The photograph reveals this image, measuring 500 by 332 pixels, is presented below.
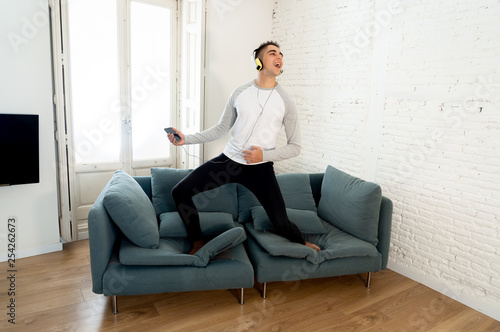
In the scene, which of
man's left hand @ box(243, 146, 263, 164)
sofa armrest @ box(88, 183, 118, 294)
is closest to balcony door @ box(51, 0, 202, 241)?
sofa armrest @ box(88, 183, 118, 294)

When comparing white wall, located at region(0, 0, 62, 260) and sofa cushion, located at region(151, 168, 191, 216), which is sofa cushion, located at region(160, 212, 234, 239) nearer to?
sofa cushion, located at region(151, 168, 191, 216)

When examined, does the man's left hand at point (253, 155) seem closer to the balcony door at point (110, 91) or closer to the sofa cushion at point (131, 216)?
the sofa cushion at point (131, 216)

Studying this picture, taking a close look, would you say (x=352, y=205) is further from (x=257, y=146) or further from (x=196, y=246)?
(x=196, y=246)

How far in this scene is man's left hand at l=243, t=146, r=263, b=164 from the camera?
8.64 feet

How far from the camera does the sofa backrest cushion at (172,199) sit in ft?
10.6

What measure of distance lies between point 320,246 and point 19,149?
2.64m

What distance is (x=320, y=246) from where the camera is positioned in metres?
3.07

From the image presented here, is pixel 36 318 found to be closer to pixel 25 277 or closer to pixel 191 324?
pixel 25 277

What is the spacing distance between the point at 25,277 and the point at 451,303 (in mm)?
3393

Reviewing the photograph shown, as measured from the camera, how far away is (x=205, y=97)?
14.3ft

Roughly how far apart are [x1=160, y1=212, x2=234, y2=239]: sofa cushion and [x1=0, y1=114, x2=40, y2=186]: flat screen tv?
1219 mm

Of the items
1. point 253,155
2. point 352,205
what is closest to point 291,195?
point 352,205

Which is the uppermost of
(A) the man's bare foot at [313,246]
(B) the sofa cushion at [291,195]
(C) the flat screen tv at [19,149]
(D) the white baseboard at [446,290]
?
(C) the flat screen tv at [19,149]

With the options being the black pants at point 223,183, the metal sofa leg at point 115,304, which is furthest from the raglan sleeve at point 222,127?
the metal sofa leg at point 115,304
